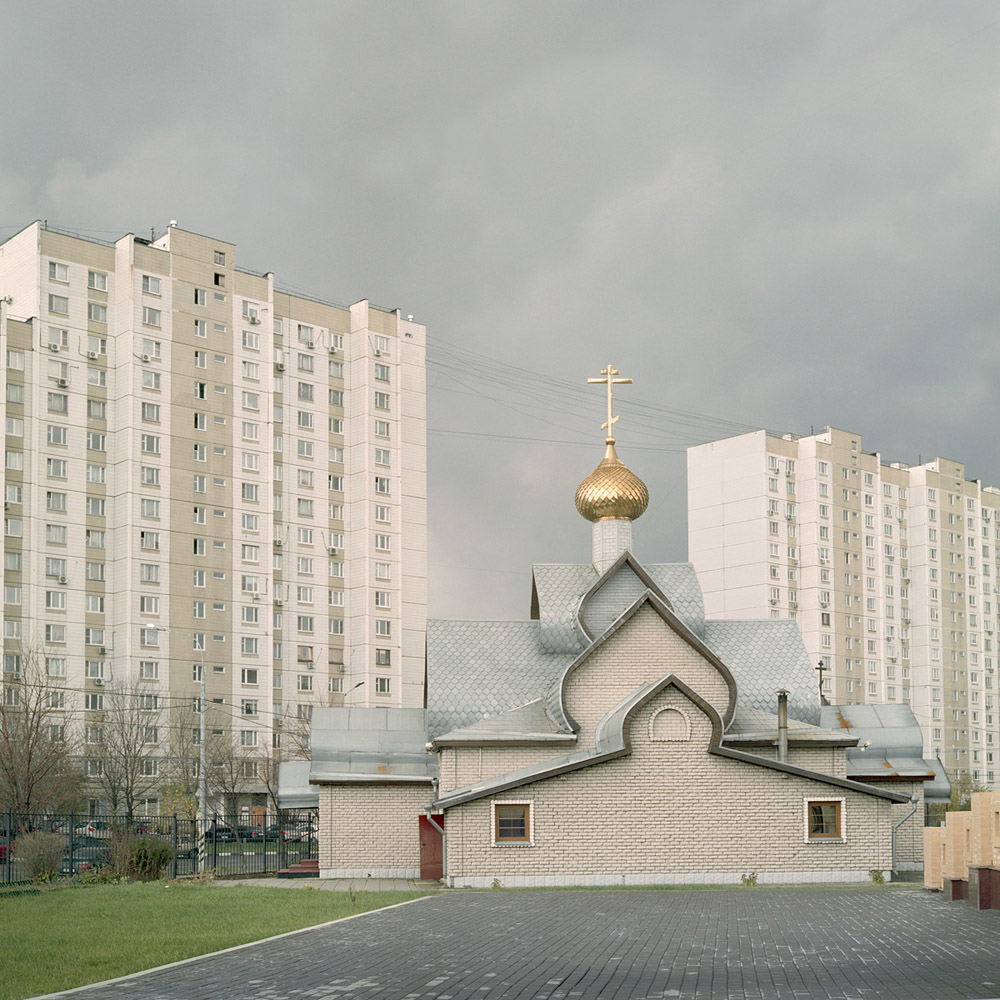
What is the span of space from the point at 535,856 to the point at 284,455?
52985 mm

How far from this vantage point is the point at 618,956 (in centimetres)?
1490

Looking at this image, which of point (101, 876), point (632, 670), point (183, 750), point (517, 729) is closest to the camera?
point (101, 876)

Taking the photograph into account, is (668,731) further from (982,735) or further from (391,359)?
(982,735)

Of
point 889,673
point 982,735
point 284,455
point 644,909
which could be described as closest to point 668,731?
point 644,909

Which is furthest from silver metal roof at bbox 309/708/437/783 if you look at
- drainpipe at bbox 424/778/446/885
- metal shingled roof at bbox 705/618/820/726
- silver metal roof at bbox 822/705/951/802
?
silver metal roof at bbox 822/705/951/802

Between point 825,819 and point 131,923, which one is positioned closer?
point 131,923

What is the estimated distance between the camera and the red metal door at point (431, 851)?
32406 mm

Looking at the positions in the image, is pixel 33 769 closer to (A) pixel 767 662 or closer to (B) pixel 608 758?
(B) pixel 608 758

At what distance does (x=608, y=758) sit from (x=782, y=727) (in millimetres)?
5212

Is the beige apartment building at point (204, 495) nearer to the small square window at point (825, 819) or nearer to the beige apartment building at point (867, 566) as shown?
the beige apartment building at point (867, 566)

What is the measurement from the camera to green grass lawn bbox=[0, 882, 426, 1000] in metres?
14.1

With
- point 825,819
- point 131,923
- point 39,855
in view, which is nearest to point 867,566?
point 825,819

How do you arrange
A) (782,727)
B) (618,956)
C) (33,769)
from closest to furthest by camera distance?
(618,956) < (782,727) < (33,769)

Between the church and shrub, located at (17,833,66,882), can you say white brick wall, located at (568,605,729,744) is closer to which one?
the church
